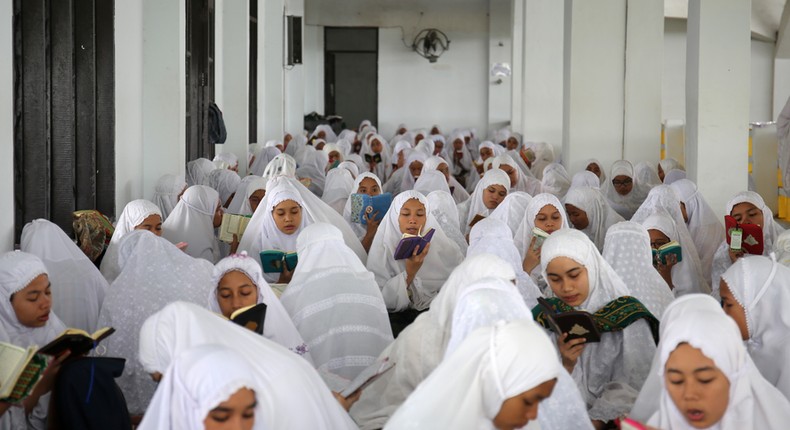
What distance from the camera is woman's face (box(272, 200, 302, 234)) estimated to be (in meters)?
6.80

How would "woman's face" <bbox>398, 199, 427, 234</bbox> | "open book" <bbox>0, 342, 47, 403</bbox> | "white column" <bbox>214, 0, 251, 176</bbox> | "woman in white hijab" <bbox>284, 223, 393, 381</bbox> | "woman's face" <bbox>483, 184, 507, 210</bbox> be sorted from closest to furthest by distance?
"open book" <bbox>0, 342, 47, 403</bbox> → "woman in white hijab" <bbox>284, 223, 393, 381</bbox> → "woman's face" <bbox>398, 199, 427, 234</bbox> → "woman's face" <bbox>483, 184, 507, 210</bbox> → "white column" <bbox>214, 0, 251, 176</bbox>

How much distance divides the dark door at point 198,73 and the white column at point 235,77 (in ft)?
3.96

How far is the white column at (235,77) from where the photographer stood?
1319 cm

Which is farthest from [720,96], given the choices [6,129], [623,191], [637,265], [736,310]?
[6,129]

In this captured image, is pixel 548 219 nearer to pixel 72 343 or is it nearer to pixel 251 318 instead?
pixel 251 318

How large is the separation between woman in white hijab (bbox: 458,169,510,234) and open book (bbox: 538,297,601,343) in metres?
4.20

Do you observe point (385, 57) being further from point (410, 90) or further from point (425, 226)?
point (425, 226)

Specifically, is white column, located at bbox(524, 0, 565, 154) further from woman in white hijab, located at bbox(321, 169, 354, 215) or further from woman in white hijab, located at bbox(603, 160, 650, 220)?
woman in white hijab, located at bbox(321, 169, 354, 215)

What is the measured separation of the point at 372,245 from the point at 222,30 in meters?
6.95

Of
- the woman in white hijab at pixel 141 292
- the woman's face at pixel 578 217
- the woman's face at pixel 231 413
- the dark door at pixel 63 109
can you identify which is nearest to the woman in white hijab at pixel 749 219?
the woman's face at pixel 578 217

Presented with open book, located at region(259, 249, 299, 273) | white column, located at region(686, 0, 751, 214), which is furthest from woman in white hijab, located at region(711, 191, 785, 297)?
open book, located at region(259, 249, 299, 273)

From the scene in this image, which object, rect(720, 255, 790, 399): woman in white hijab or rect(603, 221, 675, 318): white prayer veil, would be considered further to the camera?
rect(603, 221, 675, 318): white prayer veil

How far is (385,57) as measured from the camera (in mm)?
22531

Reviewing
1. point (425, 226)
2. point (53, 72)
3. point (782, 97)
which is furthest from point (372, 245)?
point (782, 97)
